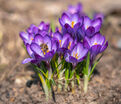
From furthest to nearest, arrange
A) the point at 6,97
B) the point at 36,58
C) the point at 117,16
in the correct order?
1. the point at 117,16
2. the point at 6,97
3. the point at 36,58

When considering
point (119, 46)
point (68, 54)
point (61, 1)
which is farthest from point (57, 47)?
point (61, 1)

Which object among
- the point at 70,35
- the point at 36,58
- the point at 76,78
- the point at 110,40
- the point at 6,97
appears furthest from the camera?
the point at 110,40

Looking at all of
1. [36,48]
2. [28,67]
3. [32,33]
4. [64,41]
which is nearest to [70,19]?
[64,41]

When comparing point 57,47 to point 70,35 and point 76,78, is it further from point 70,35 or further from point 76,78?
point 76,78

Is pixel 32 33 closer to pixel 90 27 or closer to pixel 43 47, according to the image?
pixel 43 47

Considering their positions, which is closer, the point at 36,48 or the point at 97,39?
the point at 36,48

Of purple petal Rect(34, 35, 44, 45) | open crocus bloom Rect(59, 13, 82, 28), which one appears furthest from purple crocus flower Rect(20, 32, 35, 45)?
open crocus bloom Rect(59, 13, 82, 28)

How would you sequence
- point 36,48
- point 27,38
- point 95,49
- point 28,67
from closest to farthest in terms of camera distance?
point 36,48 → point 95,49 → point 27,38 → point 28,67
